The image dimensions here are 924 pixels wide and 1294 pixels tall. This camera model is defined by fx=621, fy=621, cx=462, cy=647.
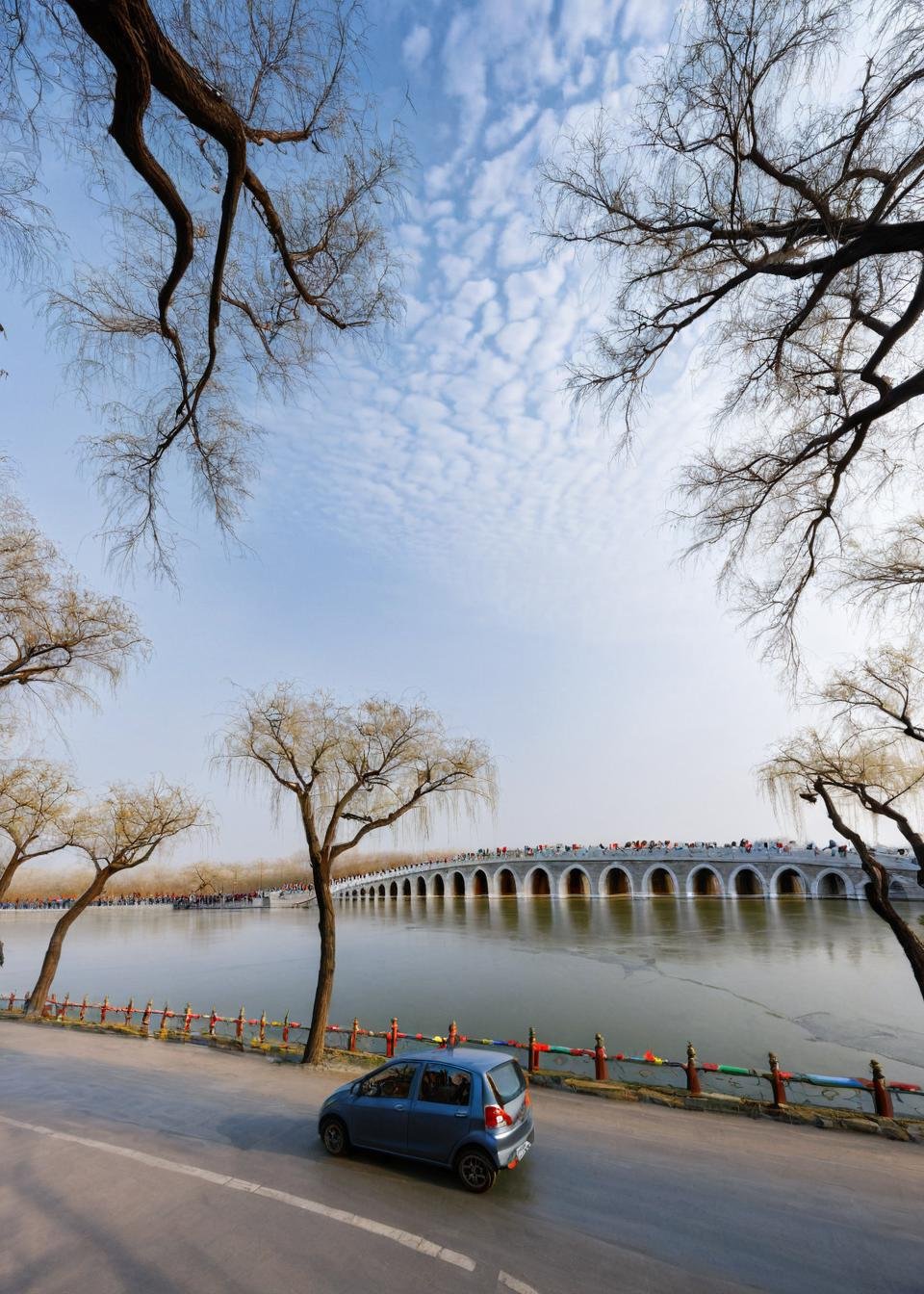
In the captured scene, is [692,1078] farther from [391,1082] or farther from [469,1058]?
[391,1082]

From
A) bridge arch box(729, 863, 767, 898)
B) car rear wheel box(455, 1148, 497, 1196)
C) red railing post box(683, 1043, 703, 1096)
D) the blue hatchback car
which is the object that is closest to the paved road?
car rear wheel box(455, 1148, 497, 1196)

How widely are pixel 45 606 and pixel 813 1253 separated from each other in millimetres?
13236

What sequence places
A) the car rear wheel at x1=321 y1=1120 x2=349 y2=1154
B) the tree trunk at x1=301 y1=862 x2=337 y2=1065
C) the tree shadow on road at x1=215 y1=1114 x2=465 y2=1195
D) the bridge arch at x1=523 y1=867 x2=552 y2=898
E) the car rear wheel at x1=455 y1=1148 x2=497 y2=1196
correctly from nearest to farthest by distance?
the car rear wheel at x1=455 y1=1148 x2=497 y2=1196
the tree shadow on road at x1=215 y1=1114 x2=465 y2=1195
the car rear wheel at x1=321 y1=1120 x2=349 y2=1154
the tree trunk at x1=301 y1=862 x2=337 y2=1065
the bridge arch at x1=523 y1=867 x2=552 y2=898

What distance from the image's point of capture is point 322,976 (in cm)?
1523

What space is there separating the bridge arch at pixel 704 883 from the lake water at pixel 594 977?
9.74 metres

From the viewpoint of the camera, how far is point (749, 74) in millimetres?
4664

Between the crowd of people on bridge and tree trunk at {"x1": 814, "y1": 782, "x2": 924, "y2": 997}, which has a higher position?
tree trunk at {"x1": 814, "y1": 782, "x2": 924, "y2": 997}

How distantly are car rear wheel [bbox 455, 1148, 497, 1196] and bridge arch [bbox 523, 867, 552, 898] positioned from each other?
8687 cm

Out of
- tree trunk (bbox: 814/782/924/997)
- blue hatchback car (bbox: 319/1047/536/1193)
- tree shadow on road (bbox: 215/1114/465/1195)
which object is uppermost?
tree trunk (bbox: 814/782/924/997)

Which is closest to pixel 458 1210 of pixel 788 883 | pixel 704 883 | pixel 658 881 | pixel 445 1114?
pixel 445 1114

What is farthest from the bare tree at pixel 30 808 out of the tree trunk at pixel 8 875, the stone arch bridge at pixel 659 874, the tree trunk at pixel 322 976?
the stone arch bridge at pixel 659 874

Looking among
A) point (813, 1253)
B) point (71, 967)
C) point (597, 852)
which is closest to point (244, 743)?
point (813, 1253)

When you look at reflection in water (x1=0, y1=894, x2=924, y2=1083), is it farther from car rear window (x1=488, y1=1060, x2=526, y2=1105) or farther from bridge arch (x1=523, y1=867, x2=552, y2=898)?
bridge arch (x1=523, y1=867, x2=552, y2=898)

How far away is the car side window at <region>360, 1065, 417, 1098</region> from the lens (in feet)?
26.3
